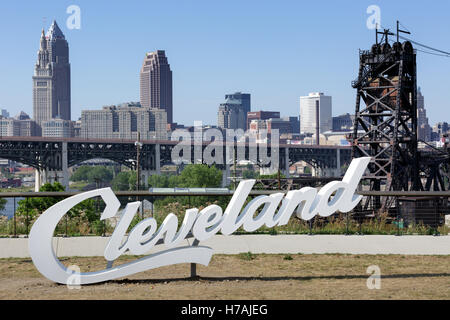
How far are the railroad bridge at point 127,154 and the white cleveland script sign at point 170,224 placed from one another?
8801 centimetres

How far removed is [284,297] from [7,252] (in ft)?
24.5

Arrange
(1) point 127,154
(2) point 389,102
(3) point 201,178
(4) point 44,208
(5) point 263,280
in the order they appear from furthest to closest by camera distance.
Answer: (1) point 127,154 < (3) point 201,178 < (2) point 389,102 < (4) point 44,208 < (5) point 263,280

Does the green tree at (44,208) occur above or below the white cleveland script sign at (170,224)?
below

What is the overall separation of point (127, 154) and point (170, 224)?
12506 centimetres

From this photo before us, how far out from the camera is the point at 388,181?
38438 mm

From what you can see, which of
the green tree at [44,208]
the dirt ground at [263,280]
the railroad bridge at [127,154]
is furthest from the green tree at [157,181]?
the dirt ground at [263,280]

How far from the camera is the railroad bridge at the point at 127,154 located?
123688 mm

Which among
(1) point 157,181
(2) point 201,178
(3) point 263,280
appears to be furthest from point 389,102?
(1) point 157,181

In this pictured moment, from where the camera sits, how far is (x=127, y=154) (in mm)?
135000

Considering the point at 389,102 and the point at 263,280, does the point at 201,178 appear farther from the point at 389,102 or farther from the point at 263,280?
the point at 263,280

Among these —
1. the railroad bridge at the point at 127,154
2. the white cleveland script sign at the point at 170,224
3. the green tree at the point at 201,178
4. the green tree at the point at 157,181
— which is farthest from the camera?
the green tree at the point at 157,181

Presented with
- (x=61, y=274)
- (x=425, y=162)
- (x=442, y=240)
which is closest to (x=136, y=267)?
(x=61, y=274)

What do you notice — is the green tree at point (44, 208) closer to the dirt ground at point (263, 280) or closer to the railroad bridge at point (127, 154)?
the dirt ground at point (263, 280)
